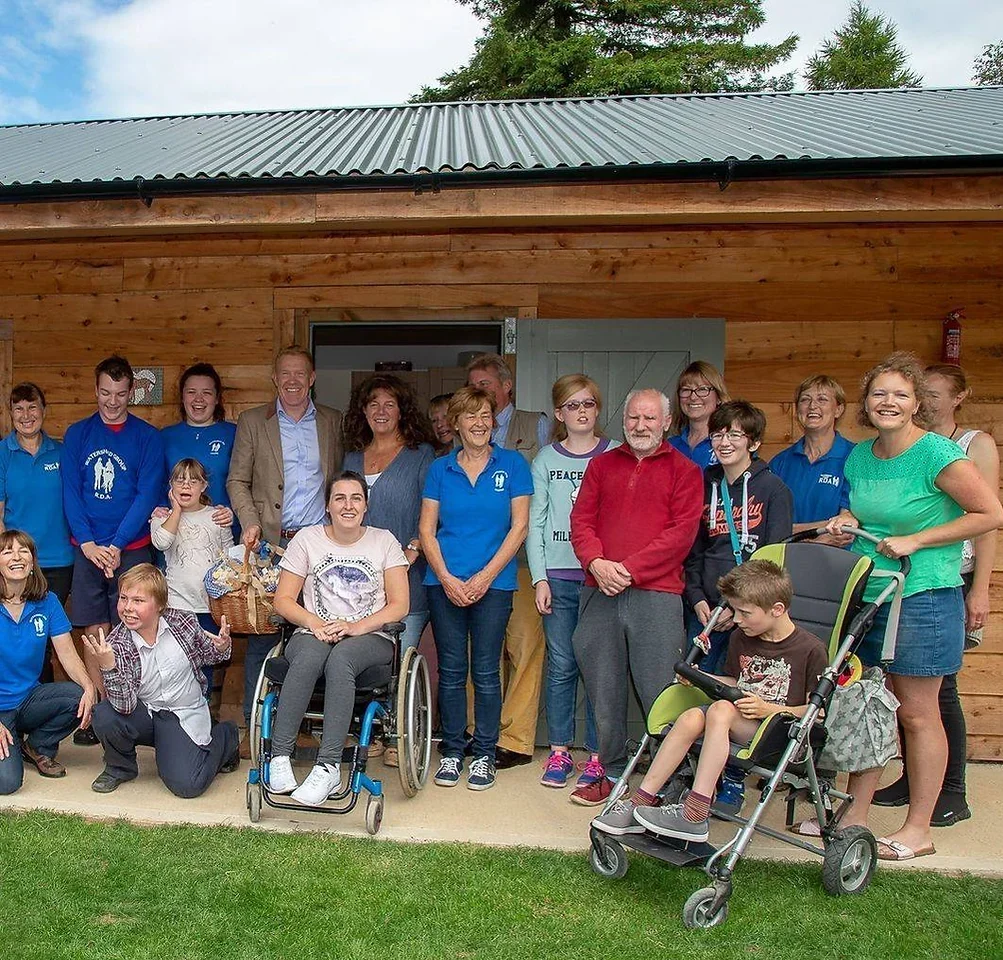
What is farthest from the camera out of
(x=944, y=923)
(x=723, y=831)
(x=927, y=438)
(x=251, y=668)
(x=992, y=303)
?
(x=992, y=303)

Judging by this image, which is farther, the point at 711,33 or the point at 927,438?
the point at 711,33

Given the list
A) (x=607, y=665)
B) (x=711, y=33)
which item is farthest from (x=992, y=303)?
(x=711, y=33)

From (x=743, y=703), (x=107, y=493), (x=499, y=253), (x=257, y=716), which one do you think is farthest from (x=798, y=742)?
(x=107, y=493)

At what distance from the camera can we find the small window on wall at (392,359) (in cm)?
641

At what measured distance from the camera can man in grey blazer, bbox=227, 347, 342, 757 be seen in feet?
13.4

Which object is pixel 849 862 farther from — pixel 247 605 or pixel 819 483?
pixel 247 605

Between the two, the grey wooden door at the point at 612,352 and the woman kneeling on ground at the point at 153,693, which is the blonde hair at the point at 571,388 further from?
the woman kneeling on ground at the point at 153,693

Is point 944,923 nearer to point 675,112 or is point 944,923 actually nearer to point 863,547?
point 863,547

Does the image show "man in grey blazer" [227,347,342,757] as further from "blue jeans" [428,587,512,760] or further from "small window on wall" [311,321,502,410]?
"small window on wall" [311,321,502,410]

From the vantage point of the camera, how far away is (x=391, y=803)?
3576 millimetres

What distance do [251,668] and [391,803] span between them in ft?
2.85

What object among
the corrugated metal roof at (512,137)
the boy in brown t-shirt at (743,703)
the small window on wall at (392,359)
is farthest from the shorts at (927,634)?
the small window on wall at (392,359)

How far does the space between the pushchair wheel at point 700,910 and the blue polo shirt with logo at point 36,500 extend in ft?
9.77

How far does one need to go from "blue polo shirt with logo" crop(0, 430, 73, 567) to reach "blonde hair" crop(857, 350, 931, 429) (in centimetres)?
327
